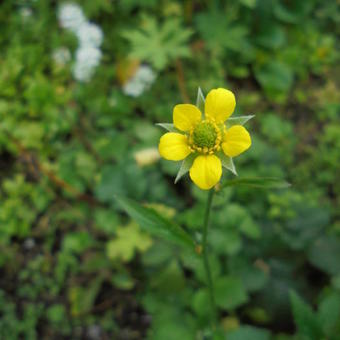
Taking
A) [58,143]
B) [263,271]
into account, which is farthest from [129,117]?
[263,271]

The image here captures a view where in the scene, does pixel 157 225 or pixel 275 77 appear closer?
pixel 157 225

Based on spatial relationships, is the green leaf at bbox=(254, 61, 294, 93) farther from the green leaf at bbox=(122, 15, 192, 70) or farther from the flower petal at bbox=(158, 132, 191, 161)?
the flower petal at bbox=(158, 132, 191, 161)

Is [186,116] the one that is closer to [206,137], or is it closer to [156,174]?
[206,137]

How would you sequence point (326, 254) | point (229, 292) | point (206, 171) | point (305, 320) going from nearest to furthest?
point (206, 171) → point (305, 320) → point (229, 292) → point (326, 254)

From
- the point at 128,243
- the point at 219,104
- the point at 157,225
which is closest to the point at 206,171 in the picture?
the point at 219,104

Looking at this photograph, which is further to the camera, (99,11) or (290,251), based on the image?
(99,11)

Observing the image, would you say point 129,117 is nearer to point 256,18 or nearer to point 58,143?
point 58,143

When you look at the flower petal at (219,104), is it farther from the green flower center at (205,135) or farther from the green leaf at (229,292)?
the green leaf at (229,292)
